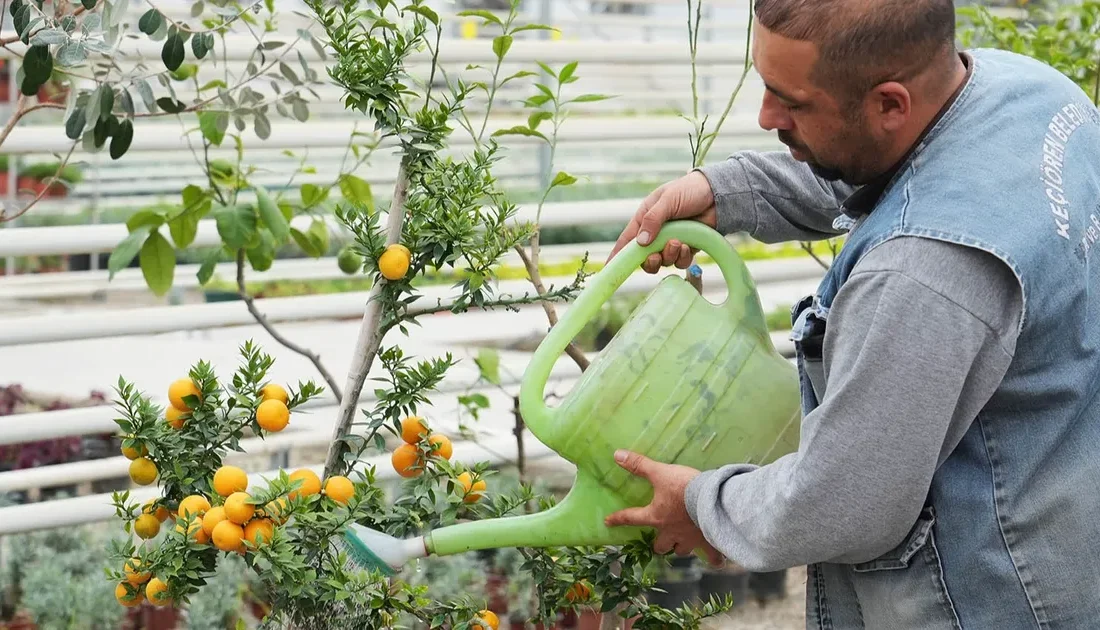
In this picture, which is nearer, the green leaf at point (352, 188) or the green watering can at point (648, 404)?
the green watering can at point (648, 404)

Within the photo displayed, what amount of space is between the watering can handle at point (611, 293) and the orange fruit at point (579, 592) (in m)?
0.36

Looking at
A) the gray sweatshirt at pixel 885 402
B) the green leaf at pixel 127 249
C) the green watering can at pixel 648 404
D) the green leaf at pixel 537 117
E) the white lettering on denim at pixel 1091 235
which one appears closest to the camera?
the gray sweatshirt at pixel 885 402

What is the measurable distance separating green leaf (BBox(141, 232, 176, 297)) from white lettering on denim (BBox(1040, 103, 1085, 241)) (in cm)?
158

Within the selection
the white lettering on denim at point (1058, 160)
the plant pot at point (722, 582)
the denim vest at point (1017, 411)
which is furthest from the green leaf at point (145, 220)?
the plant pot at point (722, 582)

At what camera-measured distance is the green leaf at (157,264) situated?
7.22 ft

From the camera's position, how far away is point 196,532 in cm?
144

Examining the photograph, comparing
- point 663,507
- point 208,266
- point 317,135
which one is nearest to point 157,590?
point 663,507

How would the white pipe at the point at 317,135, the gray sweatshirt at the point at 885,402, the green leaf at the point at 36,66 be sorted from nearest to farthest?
the gray sweatshirt at the point at 885,402, the green leaf at the point at 36,66, the white pipe at the point at 317,135

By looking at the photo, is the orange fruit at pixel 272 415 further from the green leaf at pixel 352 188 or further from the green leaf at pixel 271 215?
the green leaf at pixel 352 188

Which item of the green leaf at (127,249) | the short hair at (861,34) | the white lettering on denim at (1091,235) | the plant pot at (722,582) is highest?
the short hair at (861,34)

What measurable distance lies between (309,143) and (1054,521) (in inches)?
71.3

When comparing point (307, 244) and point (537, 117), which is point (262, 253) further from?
point (537, 117)

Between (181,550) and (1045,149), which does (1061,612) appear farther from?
(181,550)

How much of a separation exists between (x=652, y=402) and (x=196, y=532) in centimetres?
59
